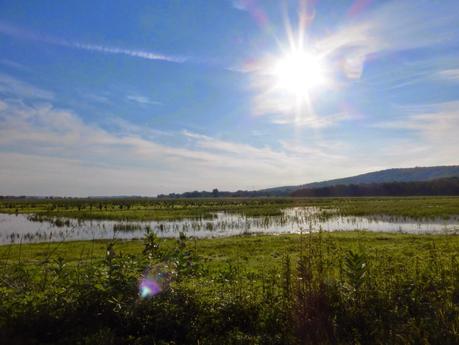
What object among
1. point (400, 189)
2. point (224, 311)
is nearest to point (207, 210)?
point (224, 311)

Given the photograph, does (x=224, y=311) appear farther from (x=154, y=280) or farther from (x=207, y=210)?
(x=207, y=210)

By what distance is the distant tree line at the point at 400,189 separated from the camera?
153 m

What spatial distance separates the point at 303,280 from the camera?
7184 millimetres

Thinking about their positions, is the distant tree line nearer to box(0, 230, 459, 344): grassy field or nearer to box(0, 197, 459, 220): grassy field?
box(0, 197, 459, 220): grassy field

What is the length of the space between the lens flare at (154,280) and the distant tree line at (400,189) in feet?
561

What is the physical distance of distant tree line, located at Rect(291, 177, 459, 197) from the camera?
153250 millimetres

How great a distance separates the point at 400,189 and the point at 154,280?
584 ft

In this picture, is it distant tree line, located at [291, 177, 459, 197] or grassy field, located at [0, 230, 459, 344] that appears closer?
grassy field, located at [0, 230, 459, 344]

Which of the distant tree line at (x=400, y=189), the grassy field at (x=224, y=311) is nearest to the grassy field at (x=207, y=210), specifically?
the grassy field at (x=224, y=311)

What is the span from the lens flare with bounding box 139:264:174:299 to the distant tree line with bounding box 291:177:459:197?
171m

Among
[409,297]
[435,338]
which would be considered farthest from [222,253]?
[435,338]

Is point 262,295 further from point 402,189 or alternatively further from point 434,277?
point 402,189

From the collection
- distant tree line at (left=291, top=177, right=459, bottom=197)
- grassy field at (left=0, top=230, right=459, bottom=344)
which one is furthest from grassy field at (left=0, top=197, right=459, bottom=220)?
distant tree line at (left=291, top=177, right=459, bottom=197)

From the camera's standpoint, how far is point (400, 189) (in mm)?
165500
